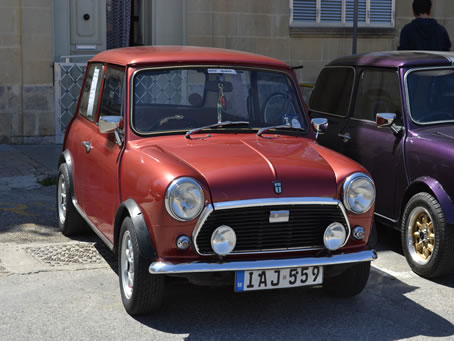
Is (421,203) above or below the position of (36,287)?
above

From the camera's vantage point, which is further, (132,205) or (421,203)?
(421,203)

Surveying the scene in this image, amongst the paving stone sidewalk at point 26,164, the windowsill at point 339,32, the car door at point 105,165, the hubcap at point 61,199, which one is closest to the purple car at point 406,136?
the car door at point 105,165

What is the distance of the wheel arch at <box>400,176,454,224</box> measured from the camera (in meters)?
5.90

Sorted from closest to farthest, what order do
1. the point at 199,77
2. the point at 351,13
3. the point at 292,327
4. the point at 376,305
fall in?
the point at 292,327 < the point at 376,305 < the point at 199,77 < the point at 351,13

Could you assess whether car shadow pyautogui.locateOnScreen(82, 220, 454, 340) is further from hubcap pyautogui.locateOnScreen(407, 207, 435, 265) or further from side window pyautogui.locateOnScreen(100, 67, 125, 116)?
side window pyautogui.locateOnScreen(100, 67, 125, 116)

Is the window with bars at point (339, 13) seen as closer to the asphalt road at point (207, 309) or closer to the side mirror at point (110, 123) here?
the asphalt road at point (207, 309)

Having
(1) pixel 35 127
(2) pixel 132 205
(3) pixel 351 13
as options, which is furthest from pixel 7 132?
(2) pixel 132 205

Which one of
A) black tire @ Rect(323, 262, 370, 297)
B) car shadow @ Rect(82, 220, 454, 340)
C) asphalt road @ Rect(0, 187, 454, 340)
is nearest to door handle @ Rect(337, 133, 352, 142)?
asphalt road @ Rect(0, 187, 454, 340)

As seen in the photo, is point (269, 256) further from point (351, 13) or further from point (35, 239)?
point (351, 13)

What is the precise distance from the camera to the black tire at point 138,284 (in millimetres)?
4852

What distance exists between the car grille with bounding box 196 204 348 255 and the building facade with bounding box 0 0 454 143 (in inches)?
324

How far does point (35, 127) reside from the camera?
491 inches

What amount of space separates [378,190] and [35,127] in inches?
274

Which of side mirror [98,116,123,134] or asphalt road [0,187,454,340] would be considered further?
side mirror [98,116,123,134]
